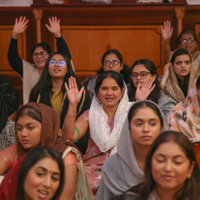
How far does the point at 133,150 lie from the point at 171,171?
59cm

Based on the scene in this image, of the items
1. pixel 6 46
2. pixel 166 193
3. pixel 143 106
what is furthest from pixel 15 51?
pixel 166 193

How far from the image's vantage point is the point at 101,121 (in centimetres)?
302

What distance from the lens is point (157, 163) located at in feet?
5.60

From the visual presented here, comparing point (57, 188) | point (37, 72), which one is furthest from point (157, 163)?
point (37, 72)

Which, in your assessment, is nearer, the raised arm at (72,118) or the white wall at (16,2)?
the raised arm at (72,118)

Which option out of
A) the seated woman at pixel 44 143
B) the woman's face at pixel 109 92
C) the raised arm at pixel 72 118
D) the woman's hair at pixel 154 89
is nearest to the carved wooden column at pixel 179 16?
the woman's hair at pixel 154 89

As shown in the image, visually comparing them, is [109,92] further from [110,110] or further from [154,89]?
[154,89]

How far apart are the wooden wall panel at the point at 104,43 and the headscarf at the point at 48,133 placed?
2456 millimetres

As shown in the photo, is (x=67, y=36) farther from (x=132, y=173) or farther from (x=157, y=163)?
(x=157, y=163)

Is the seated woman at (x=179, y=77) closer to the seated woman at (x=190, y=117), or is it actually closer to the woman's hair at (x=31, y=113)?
the seated woman at (x=190, y=117)

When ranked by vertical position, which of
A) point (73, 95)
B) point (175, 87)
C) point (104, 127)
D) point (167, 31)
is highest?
point (167, 31)

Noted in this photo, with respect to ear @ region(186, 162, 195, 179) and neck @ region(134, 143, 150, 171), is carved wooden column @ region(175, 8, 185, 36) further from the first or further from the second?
ear @ region(186, 162, 195, 179)

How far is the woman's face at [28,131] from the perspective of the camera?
229cm

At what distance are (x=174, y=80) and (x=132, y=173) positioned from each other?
201 centimetres
